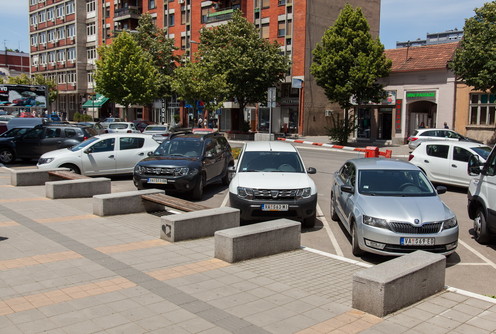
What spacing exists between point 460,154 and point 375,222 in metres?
8.81

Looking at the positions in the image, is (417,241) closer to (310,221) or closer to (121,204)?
(310,221)

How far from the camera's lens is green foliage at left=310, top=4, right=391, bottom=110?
3347 centimetres

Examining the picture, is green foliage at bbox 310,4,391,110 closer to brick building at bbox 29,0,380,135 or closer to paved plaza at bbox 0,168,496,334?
brick building at bbox 29,0,380,135

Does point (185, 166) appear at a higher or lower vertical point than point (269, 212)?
higher

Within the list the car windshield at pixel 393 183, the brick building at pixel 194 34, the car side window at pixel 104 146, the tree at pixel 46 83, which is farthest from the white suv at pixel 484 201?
the tree at pixel 46 83

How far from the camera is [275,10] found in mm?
46875

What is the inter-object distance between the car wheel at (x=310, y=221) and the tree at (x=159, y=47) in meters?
45.3

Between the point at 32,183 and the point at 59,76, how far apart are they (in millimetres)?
67759

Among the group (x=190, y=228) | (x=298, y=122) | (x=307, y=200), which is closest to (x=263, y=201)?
(x=307, y=200)

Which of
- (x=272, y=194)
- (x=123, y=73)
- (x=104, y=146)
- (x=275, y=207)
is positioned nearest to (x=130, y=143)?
(x=104, y=146)

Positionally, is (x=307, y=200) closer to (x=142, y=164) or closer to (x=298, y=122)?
(x=142, y=164)

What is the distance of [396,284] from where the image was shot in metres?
5.50

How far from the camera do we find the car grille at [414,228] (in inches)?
301

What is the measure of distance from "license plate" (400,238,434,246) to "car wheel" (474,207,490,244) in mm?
2175
